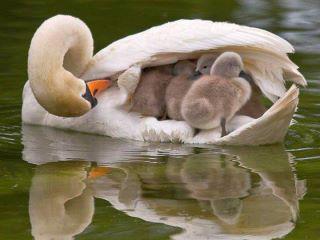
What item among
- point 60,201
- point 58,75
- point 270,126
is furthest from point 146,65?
point 60,201

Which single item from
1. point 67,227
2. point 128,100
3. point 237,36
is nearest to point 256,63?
point 237,36

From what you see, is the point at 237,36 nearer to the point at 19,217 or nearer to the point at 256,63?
the point at 256,63

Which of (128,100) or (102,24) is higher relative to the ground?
(128,100)

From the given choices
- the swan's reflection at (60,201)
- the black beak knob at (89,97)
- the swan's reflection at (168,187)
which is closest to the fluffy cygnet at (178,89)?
the swan's reflection at (168,187)

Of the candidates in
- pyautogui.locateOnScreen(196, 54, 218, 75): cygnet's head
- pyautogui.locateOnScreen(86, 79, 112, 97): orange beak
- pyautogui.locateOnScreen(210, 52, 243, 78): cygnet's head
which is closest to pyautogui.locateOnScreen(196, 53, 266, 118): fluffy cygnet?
pyautogui.locateOnScreen(196, 54, 218, 75): cygnet's head

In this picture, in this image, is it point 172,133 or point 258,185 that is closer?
point 258,185

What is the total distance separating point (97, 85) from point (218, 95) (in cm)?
105

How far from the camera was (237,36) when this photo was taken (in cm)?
843

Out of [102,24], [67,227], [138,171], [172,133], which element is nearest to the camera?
[67,227]

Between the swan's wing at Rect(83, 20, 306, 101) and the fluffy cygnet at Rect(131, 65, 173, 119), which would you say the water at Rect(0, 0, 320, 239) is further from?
the swan's wing at Rect(83, 20, 306, 101)

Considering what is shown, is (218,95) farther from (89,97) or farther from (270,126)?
(89,97)

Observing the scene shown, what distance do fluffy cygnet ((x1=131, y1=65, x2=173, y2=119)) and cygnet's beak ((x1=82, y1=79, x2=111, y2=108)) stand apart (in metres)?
0.29

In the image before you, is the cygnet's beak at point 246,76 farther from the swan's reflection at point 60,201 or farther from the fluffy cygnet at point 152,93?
the swan's reflection at point 60,201

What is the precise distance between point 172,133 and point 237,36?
796mm
